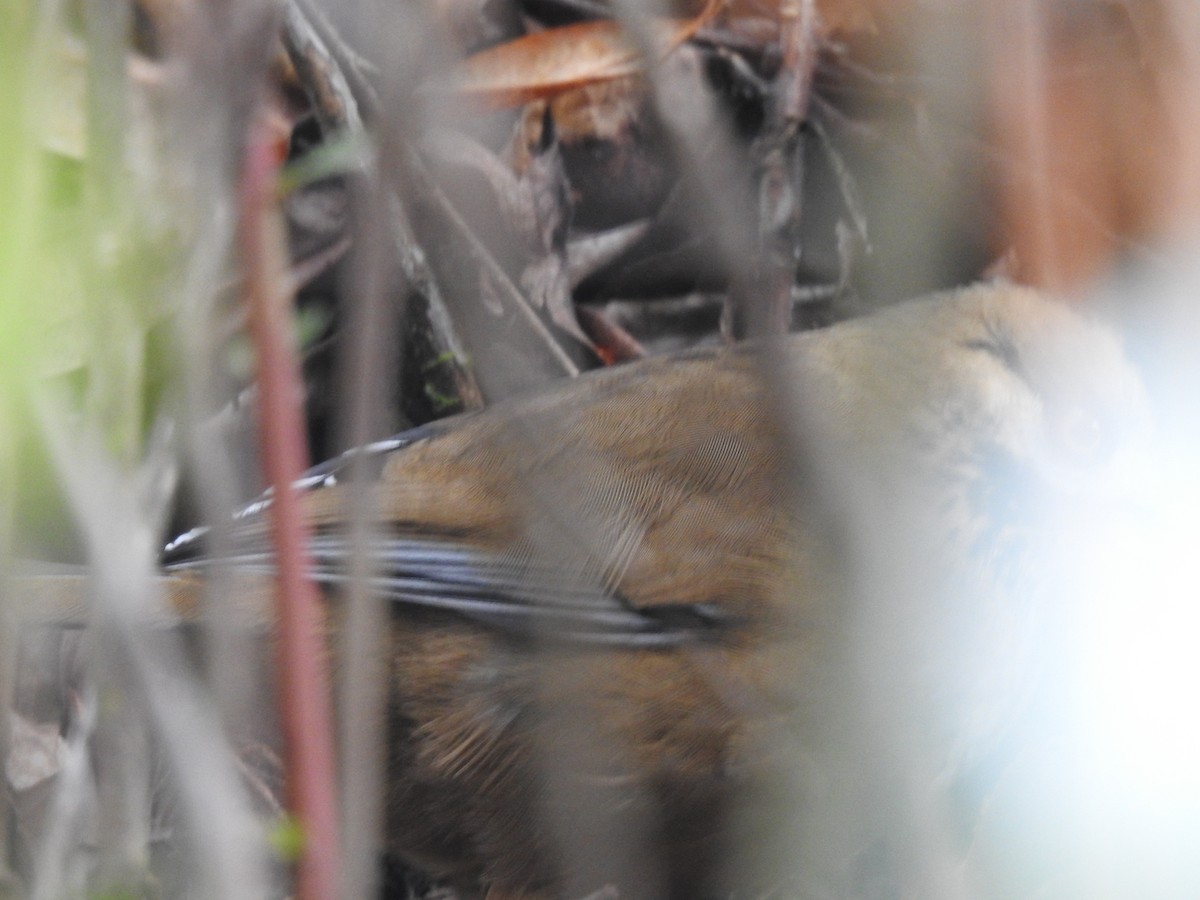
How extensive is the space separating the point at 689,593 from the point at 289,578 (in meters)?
1.46

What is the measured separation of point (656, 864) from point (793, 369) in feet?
4.78

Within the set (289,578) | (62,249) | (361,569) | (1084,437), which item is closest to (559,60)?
(1084,437)

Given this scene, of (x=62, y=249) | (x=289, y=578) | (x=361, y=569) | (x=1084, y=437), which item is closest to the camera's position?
(x=289, y=578)

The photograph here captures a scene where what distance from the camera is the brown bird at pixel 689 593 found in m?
2.14

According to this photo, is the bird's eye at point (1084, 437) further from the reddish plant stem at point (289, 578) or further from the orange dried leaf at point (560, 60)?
A: the reddish plant stem at point (289, 578)

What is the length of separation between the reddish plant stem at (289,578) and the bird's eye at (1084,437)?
2044 millimetres

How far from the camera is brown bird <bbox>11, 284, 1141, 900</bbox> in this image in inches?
84.4

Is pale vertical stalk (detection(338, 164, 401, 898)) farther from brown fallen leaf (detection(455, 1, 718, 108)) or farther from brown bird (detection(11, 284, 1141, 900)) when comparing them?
brown fallen leaf (detection(455, 1, 718, 108))

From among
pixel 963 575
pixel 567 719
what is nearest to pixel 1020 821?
pixel 963 575

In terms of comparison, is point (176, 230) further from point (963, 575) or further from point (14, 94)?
point (963, 575)

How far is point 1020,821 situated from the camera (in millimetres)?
2549

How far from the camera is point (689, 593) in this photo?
2273mm

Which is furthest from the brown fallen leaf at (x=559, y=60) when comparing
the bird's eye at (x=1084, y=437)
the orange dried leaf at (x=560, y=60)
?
the bird's eye at (x=1084, y=437)

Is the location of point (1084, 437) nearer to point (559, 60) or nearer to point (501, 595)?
point (501, 595)
